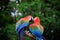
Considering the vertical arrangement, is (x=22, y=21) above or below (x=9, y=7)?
above

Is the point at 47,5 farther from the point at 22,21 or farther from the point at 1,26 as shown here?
the point at 22,21

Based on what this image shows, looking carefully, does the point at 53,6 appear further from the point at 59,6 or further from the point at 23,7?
the point at 23,7

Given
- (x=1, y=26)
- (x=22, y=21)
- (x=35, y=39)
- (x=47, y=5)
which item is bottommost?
(x=1, y=26)

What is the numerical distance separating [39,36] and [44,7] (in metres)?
1.98

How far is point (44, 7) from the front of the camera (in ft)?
16.1

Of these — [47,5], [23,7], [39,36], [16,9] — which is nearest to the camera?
[39,36]

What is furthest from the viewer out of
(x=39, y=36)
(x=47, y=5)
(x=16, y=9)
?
(x=47, y=5)

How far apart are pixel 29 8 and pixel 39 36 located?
4.78 feet

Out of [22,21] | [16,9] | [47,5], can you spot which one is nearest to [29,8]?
[16,9]

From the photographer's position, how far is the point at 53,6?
5.20 meters

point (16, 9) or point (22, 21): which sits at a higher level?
point (22, 21)

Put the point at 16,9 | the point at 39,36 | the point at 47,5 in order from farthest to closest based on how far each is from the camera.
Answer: the point at 47,5
the point at 16,9
the point at 39,36

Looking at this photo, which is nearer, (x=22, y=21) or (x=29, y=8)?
(x=22, y=21)

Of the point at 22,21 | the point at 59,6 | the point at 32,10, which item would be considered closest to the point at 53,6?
the point at 59,6
